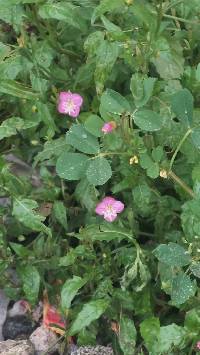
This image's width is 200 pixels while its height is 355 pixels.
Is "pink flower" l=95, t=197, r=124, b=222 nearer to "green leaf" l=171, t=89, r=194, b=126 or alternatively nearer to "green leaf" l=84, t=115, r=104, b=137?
"green leaf" l=84, t=115, r=104, b=137

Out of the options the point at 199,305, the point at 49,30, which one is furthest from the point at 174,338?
the point at 49,30

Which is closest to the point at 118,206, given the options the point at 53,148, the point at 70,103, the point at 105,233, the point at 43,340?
the point at 105,233

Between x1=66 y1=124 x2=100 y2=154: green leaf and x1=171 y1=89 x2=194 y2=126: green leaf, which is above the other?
x1=171 y1=89 x2=194 y2=126: green leaf

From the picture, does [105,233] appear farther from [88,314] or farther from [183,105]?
[183,105]

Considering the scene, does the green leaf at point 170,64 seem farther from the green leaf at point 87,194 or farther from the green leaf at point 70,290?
the green leaf at point 70,290

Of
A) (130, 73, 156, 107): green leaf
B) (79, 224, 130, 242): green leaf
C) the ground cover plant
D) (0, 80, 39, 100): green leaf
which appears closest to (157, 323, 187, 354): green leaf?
the ground cover plant

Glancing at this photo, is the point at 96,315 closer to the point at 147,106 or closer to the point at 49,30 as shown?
the point at 147,106
